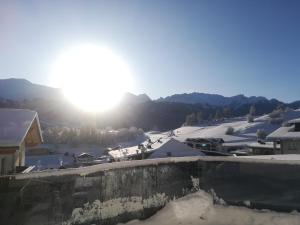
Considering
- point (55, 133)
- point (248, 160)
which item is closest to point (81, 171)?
point (248, 160)

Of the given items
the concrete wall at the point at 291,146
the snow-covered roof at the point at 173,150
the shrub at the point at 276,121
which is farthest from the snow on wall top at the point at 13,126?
the shrub at the point at 276,121

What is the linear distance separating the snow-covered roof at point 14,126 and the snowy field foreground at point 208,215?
6024 mm

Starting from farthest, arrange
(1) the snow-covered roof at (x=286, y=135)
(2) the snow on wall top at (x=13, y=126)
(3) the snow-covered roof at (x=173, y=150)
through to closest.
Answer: (3) the snow-covered roof at (x=173, y=150) < (1) the snow-covered roof at (x=286, y=135) < (2) the snow on wall top at (x=13, y=126)

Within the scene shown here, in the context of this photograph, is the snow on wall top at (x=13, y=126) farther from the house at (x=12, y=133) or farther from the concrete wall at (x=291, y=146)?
the concrete wall at (x=291, y=146)

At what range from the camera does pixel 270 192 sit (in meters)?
6.90

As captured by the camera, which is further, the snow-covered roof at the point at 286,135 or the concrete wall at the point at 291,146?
the concrete wall at the point at 291,146

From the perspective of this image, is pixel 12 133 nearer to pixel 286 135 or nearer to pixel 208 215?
pixel 208 215

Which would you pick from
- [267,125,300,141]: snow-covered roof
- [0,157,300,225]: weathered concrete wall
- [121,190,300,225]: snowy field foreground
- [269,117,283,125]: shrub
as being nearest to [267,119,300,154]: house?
[267,125,300,141]: snow-covered roof

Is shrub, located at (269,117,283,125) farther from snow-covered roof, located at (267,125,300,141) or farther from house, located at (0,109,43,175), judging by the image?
house, located at (0,109,43,175)

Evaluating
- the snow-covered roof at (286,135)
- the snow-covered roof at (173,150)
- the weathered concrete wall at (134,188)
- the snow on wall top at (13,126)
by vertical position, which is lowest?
the snow-covered roof at (173,150)

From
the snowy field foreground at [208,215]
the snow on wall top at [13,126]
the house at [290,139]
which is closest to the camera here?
the snowy field foreground at [208,215]

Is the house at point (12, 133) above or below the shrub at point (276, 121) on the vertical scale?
below

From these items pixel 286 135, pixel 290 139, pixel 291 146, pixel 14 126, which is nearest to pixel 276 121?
pixel 291 146

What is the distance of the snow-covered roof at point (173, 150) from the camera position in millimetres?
35656
